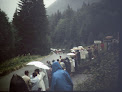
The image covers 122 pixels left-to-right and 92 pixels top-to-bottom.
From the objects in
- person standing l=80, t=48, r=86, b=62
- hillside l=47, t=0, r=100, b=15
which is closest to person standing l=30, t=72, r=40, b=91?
person standing l=80, t=48, r=86, b=62

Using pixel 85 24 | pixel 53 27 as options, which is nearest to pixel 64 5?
pixel 53 27

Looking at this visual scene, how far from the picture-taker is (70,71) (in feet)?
20.7

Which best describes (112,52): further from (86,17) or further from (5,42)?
(5,42)

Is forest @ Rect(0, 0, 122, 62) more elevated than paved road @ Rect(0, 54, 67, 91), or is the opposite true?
forest @ Rect(0, 0, 122, 62)

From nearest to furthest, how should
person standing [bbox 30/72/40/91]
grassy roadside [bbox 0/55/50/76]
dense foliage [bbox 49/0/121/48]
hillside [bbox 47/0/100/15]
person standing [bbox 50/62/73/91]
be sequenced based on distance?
person standing [bbox 50/62/73/91] < person standing [bbox 30/72/40/91] < grassy roadside [bbox 0/55/50/76] < dense foliage [bbox 49/0/121/48] < hillside [bbox 47/0/100/15]

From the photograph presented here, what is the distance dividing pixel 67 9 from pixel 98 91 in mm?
3182

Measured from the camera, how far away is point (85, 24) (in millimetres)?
6535

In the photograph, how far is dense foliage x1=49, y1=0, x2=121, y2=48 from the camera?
6.46 metres

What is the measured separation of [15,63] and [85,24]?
2.90m

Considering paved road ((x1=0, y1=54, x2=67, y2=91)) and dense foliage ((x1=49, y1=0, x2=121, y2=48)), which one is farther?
dense foliage ((x1=49, y1=0, x2=121, y2=48))

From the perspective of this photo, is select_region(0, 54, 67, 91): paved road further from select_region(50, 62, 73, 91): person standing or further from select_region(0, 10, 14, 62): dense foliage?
select_region(50, 62, 73, 91): person standing

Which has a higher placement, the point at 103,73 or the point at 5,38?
the point at 5,38

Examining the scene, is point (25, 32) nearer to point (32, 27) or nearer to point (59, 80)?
point (32, 27)

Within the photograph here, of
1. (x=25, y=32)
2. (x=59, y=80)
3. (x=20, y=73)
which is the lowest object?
(x=20, y=73)
